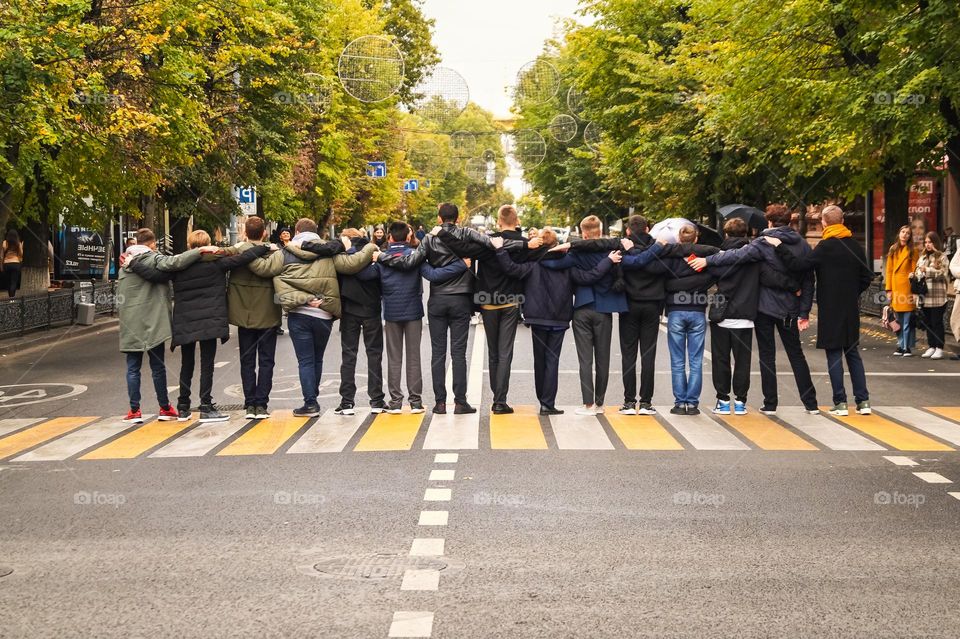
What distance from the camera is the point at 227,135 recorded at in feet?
101

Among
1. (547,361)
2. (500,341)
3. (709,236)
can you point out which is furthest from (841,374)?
(709,236)

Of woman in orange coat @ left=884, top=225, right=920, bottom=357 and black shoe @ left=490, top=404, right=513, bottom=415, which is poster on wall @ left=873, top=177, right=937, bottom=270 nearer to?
woman in orange coat @ left=884, top=225, right=920, bottom=357

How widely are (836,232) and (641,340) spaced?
7.33ft

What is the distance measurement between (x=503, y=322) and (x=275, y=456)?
3.05 m

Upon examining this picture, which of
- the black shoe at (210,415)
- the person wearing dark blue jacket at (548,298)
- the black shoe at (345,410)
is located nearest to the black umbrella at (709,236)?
the person wearing dark blue jacket at (548,298)

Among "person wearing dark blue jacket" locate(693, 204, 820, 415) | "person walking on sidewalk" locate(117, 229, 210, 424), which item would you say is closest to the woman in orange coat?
"person wearing dark blue jacket" locate(693, 204, 820, 415)

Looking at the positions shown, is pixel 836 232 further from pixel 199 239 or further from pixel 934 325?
pixel 934 325

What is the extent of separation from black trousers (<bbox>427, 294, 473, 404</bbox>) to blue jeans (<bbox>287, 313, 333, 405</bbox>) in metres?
1.08

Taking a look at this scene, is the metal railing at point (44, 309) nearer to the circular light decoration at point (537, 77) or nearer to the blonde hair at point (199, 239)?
the circular light decoration at point (537, 77)

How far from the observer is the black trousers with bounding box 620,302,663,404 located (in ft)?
38.7

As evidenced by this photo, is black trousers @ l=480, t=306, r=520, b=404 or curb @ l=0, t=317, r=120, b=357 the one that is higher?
black trousers @ l=480, t=306, r=520, b=404

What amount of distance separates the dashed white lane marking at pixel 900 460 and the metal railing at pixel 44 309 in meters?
16.7

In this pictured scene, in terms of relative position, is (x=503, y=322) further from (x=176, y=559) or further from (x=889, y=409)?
(x=176, y=559)

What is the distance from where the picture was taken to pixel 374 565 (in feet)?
20.3
